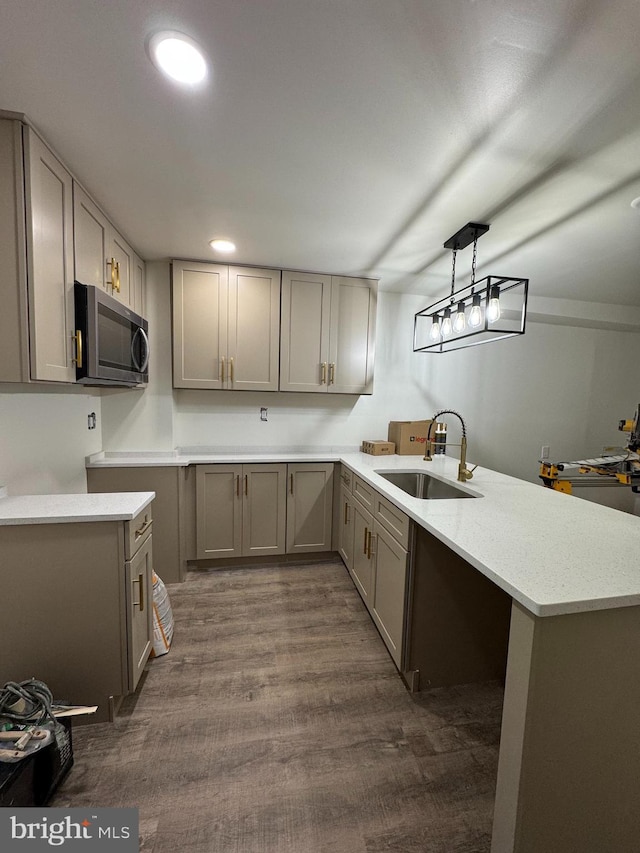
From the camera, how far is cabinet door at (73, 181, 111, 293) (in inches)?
64.2

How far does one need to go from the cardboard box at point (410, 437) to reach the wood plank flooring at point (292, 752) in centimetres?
150

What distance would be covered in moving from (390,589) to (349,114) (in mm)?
2051

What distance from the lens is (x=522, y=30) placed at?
905mm

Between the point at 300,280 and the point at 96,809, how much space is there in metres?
3.00

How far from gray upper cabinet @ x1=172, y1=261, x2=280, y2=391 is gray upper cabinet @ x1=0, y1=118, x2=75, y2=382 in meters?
1.16

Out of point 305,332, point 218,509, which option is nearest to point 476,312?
point 305,332

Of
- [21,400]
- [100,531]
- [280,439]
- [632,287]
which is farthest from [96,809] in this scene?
[632,287]

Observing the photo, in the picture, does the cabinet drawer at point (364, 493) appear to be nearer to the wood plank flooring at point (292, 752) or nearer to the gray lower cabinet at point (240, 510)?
the gray lower cabinet at point (240, 510)

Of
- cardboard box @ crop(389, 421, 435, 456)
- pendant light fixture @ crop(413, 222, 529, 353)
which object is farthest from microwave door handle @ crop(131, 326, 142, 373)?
cardboard box @ crop(389, 421, 435, 456)

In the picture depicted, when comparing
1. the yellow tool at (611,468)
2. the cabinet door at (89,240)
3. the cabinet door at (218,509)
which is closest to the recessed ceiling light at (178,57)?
the cabinet door at (89,240)

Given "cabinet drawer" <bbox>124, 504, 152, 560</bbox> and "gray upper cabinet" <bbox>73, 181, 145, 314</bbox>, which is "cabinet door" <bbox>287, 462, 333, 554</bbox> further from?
"gray upper cabinet" <bbox>73, 181, 145, 314</bbox>

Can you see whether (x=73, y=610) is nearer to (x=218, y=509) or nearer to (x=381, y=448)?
(x=218, y=509)

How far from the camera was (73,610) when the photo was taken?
1416 mm

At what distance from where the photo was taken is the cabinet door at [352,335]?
288 cm
